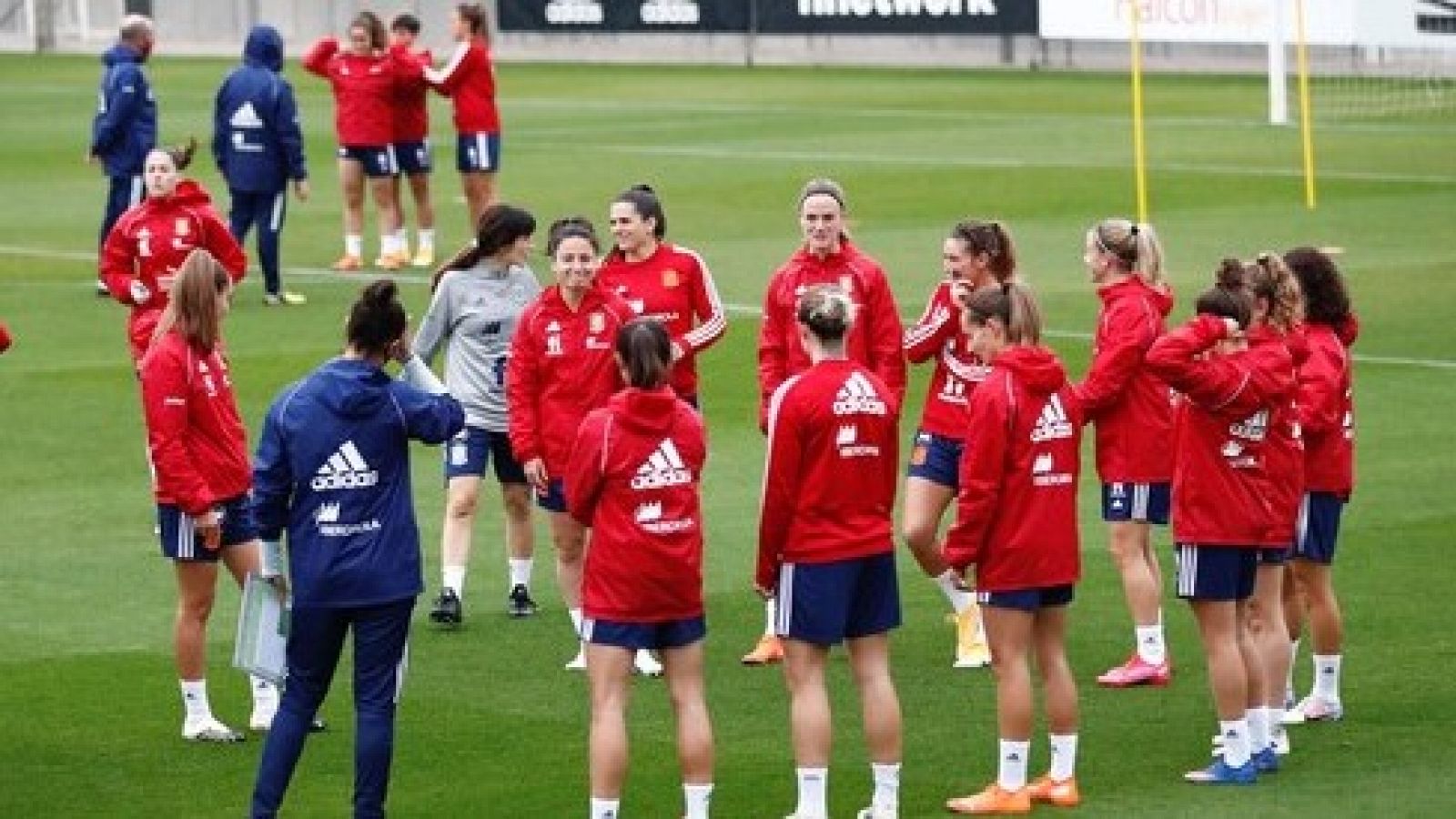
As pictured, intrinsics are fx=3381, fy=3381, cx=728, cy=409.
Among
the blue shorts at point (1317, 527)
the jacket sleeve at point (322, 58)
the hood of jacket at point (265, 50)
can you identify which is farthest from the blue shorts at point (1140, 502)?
the jacket sleeve at point (322, 58)

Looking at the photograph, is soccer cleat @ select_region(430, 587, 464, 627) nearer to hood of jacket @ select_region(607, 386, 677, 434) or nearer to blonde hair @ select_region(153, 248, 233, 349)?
blonde hair @ select_region(153, 248, 233, 349)

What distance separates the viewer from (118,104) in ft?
98.7

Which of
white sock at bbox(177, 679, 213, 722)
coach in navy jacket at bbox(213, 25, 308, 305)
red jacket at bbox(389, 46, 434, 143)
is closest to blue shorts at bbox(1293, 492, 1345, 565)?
white sock at bbox(177, 679, 213, 722)

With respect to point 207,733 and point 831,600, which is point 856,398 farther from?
point 207,733

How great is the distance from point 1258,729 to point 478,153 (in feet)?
63.3

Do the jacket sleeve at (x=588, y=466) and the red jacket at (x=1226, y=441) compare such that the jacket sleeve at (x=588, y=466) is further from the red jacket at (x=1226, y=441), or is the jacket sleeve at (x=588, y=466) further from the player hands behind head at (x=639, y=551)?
the red jacket at (x=1226, y=441)

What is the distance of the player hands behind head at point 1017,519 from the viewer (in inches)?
502

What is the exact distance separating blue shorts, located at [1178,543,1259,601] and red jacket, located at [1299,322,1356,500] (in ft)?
3.26

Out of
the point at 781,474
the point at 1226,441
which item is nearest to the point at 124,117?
the point at 1226,441

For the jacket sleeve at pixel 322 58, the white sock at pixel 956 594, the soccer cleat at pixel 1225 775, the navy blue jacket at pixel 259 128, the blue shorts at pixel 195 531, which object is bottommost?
the soccer cleat at pixel 1225 775

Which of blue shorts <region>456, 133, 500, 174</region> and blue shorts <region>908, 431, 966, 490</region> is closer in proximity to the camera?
blue shorts <region>908, 431, 966, 490</region>

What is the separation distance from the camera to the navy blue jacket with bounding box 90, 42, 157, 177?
30078 mm

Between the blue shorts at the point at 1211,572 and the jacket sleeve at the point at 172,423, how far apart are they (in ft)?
13.1

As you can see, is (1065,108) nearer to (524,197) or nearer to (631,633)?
(524,197)
